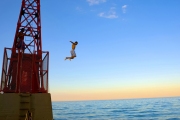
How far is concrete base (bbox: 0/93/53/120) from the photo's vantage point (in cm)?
1256

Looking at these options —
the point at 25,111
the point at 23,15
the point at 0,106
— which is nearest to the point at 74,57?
the point at 25,111

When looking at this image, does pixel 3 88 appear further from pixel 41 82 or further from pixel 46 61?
pixel 46 61

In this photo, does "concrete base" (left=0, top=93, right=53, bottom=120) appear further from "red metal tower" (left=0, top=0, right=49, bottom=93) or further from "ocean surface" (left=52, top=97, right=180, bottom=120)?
"ocean surface" (left=52, top=97, right=180, bottom=120)

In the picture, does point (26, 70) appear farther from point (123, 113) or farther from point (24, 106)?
point (123, 113)

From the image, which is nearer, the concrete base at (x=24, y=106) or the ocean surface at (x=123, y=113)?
the concrete base at (x=24, y=106)

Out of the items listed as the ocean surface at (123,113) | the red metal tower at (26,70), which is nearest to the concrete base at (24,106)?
the red metal tower at (26,70)

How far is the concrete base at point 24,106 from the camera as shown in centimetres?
1256

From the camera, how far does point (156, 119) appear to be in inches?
1618

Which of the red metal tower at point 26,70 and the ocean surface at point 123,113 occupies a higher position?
the red metal tower at point 26,70

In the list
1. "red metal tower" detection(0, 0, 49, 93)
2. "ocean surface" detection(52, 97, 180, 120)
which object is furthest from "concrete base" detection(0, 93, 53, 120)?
"ocean surface" detection(52, 97, 180, 120)

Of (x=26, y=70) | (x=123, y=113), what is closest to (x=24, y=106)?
(x=26, y=70)

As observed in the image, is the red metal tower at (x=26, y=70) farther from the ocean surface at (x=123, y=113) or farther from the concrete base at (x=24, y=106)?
the ocean surface at (x=123, y=113)

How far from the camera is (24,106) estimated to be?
13.2 meters

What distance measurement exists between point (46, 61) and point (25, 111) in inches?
238
